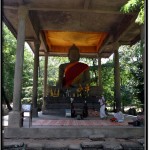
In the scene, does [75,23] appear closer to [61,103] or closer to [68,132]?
[61,103]

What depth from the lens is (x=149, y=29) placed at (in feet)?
8.00

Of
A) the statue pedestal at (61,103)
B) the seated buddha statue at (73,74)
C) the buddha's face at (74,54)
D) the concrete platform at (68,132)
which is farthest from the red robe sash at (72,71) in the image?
the concrete platform at (68,132)

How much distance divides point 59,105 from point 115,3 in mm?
6198

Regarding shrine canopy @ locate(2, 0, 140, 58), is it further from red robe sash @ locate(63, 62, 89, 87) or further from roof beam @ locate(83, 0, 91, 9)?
red robe sash @ locate(63, 62, 89, 87)

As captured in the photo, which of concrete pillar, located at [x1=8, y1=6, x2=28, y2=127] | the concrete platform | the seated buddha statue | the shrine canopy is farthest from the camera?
the seated buddha statue

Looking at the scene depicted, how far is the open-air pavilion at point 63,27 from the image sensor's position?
9.56 m

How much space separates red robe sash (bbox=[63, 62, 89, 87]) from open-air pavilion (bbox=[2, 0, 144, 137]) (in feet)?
6.33

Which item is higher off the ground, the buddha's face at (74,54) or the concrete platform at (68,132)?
the buddha's face at (74,54)

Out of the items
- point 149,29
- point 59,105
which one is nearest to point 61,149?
point 149,29

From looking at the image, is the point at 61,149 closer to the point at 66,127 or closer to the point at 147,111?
the point at 66,127

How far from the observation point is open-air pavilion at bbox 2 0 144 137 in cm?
956

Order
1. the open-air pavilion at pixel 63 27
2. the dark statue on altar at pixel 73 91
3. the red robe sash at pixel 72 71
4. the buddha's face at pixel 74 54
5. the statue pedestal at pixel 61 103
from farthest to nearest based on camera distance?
the buddha's face at pixel 74 54
the red robe sash at pixel 72 71
the statue pedestal at pixel 61 103
the dark statue on altar at pixel 73 91
the open-air pavilion at pixel 63 27

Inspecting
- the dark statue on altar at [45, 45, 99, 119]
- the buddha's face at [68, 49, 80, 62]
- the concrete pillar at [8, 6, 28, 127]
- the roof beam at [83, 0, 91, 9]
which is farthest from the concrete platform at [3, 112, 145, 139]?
the buddha's face at [68, 49, 80, 62]

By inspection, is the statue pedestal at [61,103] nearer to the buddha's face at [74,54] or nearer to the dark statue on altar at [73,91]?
the dark statue on altar at [73,91]
